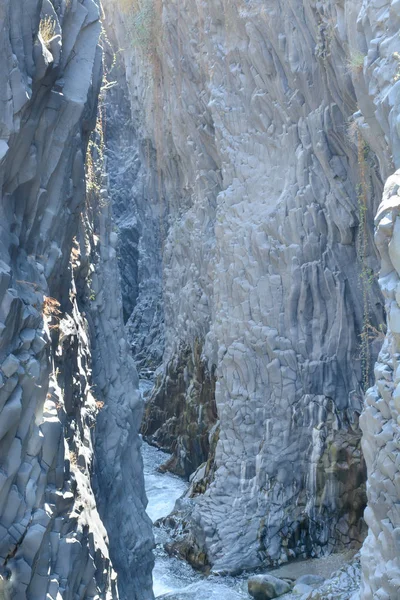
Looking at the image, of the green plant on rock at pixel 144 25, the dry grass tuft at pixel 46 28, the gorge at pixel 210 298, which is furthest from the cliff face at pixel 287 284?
the dry grass tuft at pixel 46 28

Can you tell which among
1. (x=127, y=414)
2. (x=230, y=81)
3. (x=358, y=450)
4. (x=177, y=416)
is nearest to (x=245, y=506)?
(x=358, y=450)

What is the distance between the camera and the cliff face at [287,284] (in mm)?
13445

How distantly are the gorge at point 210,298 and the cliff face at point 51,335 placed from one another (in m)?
0.03

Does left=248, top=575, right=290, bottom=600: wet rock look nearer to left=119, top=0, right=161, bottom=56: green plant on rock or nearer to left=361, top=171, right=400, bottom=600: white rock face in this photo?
left=361, top=171, right=400, bottom=600: white rock face

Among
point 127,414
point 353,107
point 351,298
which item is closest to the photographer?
point 127,414

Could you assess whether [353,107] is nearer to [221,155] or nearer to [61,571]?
[221,155]

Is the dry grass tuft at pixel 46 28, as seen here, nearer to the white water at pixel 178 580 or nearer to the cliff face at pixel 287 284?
the cliff face at pixel 287 284

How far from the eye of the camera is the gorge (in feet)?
23.3

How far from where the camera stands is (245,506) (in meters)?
14.5

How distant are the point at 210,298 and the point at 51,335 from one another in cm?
1104

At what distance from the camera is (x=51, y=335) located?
7797 millimetres

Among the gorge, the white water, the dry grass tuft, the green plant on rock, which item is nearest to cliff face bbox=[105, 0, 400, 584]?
the gorge

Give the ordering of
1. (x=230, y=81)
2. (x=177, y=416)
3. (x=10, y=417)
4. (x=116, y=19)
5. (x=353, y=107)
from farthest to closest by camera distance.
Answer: (x=116, y=19) → (x=177, y=416) → (x=230, y=81) → (x=353, y=107) → (x=10, y=417)

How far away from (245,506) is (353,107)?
7.21m
